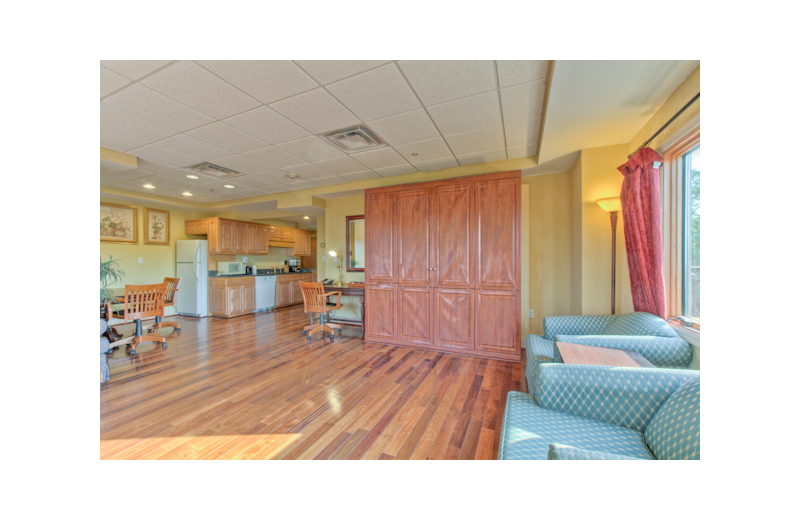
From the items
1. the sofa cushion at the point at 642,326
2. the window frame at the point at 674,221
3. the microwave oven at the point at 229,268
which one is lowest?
the sofa cushion at the point at 642,326

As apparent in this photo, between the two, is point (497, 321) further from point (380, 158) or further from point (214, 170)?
point (214, 170)

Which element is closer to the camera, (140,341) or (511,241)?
(511,241)

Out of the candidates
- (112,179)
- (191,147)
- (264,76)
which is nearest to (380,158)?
(264,76)

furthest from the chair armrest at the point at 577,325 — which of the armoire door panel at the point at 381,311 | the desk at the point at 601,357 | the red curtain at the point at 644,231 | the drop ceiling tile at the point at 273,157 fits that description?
the drop ceiling tile at the point at 273,157

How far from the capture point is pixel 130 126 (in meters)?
2.71

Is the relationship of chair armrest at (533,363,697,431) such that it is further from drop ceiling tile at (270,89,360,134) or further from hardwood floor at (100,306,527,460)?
drop ceiling tile at (270,89,360,134)

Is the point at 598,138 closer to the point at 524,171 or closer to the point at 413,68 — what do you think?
the point at 524,171

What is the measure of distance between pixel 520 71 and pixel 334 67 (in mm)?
1248

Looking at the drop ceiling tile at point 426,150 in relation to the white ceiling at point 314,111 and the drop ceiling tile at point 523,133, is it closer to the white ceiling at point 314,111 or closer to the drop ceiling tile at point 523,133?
the white ceiling at point 314,111

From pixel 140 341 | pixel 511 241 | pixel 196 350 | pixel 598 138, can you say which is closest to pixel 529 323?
pixel 511 241

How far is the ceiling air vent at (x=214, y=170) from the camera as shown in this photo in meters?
3.85

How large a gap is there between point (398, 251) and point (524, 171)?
2.00m

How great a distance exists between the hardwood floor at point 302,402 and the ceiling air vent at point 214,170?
2501mm

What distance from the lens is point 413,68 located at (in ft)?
6.21
